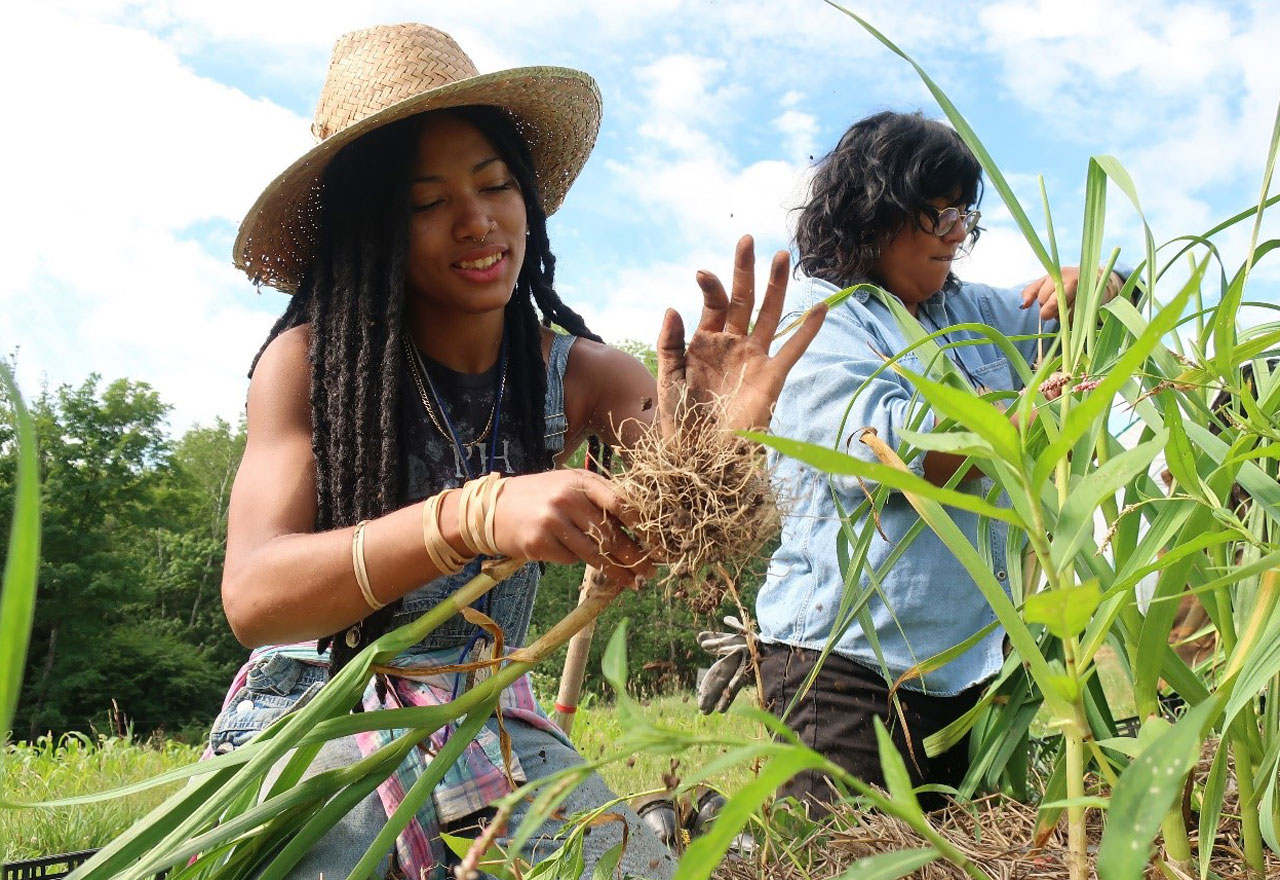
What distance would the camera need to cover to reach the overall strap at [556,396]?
1520 millimetres

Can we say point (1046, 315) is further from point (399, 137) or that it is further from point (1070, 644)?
point (1070, 644)

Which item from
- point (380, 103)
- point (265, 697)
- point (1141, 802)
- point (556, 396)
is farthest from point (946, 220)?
point (1141, 802)

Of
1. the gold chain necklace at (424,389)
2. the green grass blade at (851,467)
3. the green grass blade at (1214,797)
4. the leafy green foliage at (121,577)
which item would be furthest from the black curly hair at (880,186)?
the leafy green foliage at (121,577)

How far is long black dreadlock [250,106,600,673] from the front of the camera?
4.11 ft

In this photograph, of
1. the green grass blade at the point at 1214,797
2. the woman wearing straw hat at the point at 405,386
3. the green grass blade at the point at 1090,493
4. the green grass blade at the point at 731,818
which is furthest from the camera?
the woman wearing straw hat at the point at 405,386

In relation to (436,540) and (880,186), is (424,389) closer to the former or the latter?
(436,540)

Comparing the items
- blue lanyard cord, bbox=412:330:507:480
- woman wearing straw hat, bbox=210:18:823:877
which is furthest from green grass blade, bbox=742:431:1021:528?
blue lanyard cord, bbox=412:330:507:480

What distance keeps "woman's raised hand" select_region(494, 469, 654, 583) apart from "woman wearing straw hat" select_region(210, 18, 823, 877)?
0.14 meters

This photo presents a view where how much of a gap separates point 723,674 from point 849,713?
0.72 feet

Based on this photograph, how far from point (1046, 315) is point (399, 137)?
100cm

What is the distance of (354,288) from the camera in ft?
4.48

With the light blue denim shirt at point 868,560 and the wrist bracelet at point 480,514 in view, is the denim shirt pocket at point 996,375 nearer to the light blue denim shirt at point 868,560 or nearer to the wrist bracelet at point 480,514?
the light blue denim shirt at point 868,560

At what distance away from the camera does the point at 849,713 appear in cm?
155

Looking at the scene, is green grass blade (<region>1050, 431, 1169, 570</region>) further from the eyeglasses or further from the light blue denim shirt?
the eyeglasses
